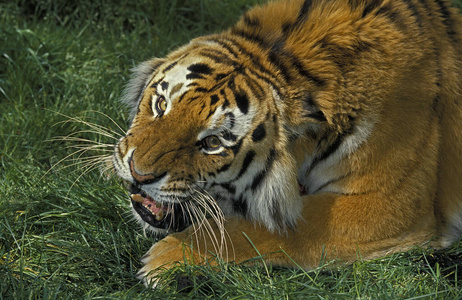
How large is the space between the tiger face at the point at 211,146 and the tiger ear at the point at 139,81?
0.96 feet

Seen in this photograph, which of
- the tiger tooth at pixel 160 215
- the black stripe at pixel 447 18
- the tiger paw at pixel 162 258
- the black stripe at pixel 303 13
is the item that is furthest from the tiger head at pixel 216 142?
the black stripe at pixel 447 18

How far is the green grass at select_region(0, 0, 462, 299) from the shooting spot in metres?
2.73

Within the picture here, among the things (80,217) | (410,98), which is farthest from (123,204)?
(410,98)

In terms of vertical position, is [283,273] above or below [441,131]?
below

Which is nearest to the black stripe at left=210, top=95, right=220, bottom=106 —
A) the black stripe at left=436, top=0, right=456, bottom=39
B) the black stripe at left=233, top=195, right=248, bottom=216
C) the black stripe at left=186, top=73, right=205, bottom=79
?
the black stripe at left=186, top=73, right=205, bottom=79

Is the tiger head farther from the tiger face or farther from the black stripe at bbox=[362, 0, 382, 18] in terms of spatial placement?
the black stripe at bbox=[362, 0, 382, 18]

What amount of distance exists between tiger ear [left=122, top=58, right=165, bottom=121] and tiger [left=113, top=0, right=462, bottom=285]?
24 cm

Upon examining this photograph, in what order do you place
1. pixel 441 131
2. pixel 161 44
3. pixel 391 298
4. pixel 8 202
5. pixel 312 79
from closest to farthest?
1. pixel 391 298
2. pixel 312 79
3. pixel 441 131
4. pixel 8 202
5. pixel 161 44

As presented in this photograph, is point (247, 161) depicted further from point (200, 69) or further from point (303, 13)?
point (303, 13)

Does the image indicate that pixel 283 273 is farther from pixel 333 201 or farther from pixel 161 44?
pixel 161 44

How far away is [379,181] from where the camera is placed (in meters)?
2.87

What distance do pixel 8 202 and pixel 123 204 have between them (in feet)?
1.93

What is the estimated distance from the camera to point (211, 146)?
278 cm

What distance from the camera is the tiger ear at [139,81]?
3.27 m
